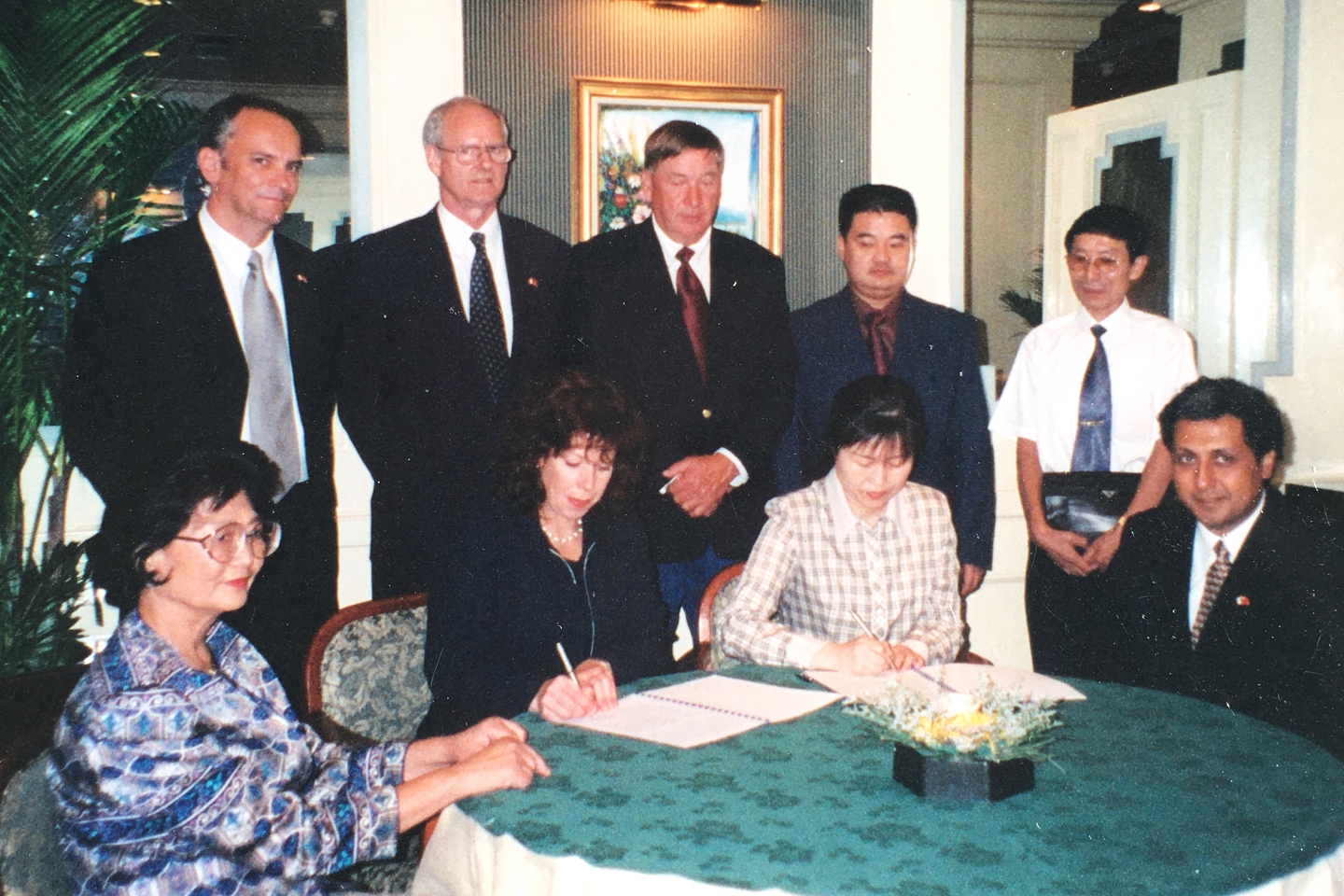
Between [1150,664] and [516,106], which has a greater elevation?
[516,106]

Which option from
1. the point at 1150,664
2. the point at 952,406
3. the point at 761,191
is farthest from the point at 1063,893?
the point at 761,191

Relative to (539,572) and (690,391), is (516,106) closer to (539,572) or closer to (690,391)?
(690,391)

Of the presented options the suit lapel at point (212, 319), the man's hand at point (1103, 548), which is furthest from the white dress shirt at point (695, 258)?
the suit lapel at point (212, 319)

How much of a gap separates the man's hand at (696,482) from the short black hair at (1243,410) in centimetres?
118

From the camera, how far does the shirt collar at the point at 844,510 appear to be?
2656 millimetres

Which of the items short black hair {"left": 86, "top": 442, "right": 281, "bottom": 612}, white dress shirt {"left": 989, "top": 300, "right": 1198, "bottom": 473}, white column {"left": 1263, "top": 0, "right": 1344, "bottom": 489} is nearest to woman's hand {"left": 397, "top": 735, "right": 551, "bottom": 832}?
short black hair {"left": 86, "top": 442, "right": 281, "bottom": 612}

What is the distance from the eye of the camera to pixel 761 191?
394cm

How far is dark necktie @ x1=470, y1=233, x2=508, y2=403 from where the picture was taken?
304 centimetres

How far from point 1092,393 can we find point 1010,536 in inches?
36.3

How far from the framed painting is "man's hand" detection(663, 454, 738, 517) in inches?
38.4

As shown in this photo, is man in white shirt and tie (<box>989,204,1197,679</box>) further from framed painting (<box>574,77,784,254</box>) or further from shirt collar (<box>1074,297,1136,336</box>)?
framed painting (<box>574,77,784,254</box>)

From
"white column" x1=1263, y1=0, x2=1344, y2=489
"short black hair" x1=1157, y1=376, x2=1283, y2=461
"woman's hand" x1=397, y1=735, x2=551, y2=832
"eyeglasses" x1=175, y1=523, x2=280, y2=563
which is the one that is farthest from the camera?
"white column" x1=1263, y1=0, x2=1344, y2=489

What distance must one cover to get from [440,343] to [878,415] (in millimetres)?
1188

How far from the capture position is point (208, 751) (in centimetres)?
148
